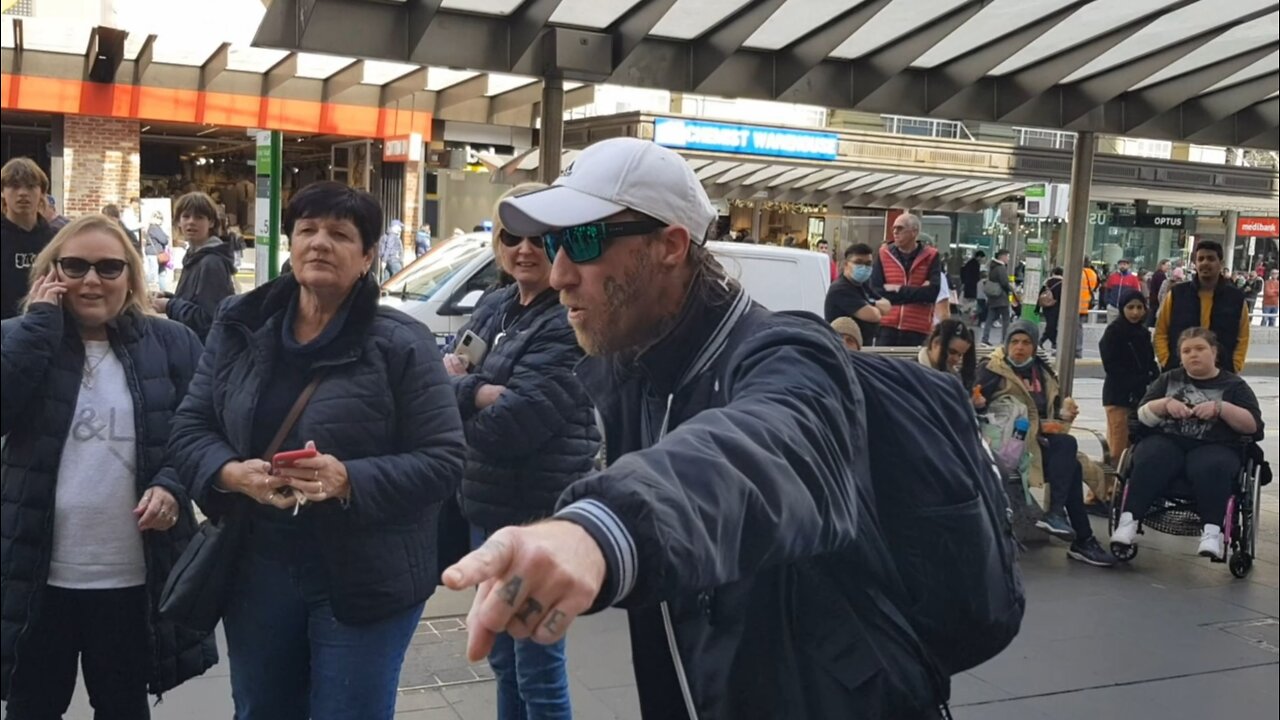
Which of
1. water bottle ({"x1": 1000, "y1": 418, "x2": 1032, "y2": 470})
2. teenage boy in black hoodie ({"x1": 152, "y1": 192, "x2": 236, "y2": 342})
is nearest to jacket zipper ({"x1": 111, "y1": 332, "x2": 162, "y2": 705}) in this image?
teenage boy in black hoodie ({"x1": 152, "y1": 192, "x2": 236, "y2": 342})

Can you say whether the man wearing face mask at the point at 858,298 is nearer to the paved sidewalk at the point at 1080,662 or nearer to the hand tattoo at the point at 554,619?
the paved sidewalk at the point at 1080,662

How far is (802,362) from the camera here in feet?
5.59

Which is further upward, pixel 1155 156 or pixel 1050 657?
pixel 1155 156

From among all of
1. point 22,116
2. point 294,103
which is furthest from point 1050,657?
point 22,116

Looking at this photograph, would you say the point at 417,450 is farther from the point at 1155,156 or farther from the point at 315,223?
the point at 1155,156

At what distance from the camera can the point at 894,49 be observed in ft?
27.0

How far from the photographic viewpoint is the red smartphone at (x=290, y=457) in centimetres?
289

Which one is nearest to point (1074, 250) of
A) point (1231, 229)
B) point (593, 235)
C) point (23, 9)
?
point (593, 235)

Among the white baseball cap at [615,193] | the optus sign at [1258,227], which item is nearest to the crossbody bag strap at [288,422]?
the white baseball cap at [615,193]

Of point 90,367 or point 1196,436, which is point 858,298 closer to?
point 1196,436

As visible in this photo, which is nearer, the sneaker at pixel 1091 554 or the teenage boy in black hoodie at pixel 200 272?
the teenage boy in black hoodie at pixel 200 272

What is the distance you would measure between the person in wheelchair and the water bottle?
755mm

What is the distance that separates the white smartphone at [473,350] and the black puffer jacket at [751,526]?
2.01 metres

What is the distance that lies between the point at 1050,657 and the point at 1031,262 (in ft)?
31.2
